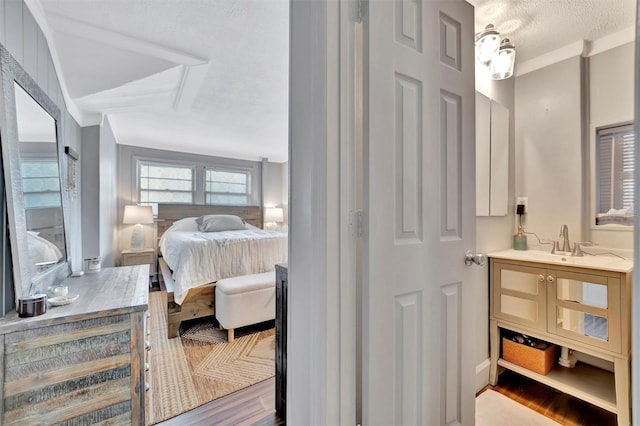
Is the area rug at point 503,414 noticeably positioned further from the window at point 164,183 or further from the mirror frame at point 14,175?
the window at point 164,183

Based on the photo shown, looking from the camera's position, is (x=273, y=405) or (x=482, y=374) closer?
(x=273, y=405)

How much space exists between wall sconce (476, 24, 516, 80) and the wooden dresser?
2375mm

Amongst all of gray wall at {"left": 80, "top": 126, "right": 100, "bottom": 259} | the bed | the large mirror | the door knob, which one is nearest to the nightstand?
the bed

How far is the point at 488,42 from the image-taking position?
1.71 m

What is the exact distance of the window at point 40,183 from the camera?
1276 millimetres

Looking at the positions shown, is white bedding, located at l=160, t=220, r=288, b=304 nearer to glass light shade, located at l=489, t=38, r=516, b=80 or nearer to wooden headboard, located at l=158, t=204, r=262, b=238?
wooden headboard, located at l=158, t=204, r=262, b=238

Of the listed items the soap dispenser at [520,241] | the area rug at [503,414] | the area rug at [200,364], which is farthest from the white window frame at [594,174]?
the area rug at [200,364]

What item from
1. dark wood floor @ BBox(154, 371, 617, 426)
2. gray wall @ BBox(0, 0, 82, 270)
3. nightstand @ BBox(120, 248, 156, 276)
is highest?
gray wall @ BBox(0, 0, 82, 270)

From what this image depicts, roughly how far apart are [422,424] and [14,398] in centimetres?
152

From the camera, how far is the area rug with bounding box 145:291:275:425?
178 centimetres

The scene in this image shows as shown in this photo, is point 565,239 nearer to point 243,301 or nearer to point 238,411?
point 238,411

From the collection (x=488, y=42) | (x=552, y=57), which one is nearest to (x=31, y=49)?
(x=488, y=42)

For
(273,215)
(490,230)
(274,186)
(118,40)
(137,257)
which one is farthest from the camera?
(274,186)

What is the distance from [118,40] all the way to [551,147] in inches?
119
